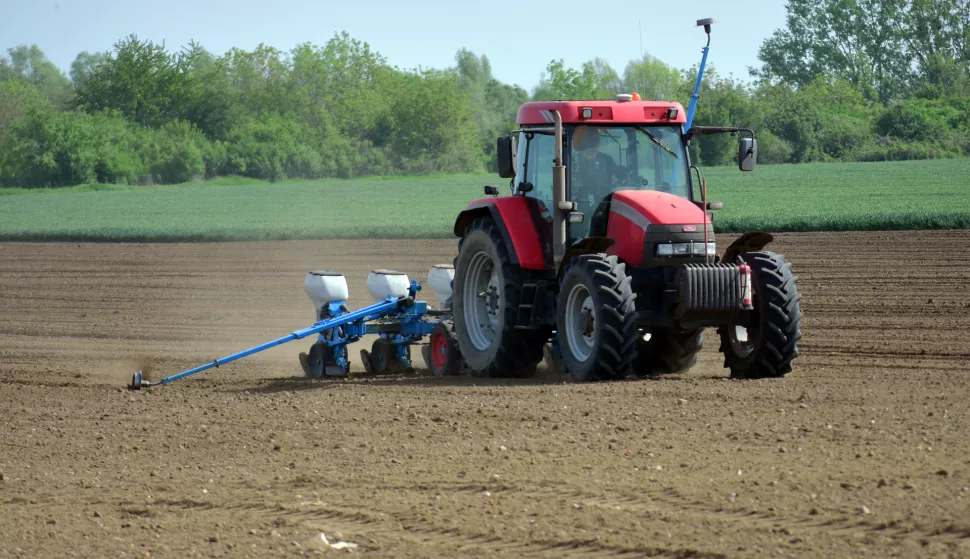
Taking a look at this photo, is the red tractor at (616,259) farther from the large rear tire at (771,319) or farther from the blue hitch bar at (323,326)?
the blue hitch bar at (323,326)

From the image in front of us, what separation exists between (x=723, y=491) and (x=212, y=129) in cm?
6512

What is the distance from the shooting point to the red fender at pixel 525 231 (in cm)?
986

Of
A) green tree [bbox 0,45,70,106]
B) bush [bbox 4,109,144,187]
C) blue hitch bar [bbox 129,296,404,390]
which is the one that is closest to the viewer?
blue hitch bar [bbox 129,296,404,390]

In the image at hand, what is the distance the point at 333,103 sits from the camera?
249 ft

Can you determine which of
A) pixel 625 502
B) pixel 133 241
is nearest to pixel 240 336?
pixel 625 502

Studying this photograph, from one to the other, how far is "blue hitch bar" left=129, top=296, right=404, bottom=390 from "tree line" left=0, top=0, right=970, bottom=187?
3385 cm

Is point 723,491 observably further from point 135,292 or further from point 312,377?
point 135,292

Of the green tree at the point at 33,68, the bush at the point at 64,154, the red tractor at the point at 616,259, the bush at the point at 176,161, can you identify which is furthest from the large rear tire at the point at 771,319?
the green tree at the point at 33,68

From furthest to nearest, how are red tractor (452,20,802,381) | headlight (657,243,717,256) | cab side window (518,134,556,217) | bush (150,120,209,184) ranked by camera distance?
bush (150,120,209,184) → cab side window (518,134,556,217) → headlight (657,243,717,256) → red tractor (452,20,802,381)

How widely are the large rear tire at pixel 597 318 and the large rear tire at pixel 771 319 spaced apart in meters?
0.92

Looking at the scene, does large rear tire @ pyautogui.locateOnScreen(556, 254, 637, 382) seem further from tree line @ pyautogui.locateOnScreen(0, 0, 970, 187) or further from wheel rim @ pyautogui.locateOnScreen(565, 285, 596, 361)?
tree line @ pyautogui.locateOnScreen(0, 0, 970, 187)

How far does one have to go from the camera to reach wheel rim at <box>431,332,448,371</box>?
11.0 metres

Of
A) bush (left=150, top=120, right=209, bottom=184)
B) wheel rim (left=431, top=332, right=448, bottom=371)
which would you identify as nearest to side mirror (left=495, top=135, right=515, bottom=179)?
wheel rim (left=431, top=332, right=448, bottom=371)

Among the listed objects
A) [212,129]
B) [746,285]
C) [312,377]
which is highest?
[212,129]
